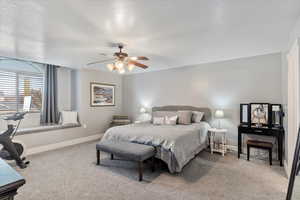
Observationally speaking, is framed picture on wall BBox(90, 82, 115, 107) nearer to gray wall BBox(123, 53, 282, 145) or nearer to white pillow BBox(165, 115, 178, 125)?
gray wall BBox(123, 53, 282, 145)

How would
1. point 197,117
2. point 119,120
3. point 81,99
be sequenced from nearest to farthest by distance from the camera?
point 197,117 < point 81,99 < point 119,120

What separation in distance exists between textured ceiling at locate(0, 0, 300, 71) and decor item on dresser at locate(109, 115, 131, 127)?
2.76 meters

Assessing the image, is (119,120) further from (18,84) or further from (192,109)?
(18,84)

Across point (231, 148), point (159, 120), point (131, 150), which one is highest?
point (159, 120)

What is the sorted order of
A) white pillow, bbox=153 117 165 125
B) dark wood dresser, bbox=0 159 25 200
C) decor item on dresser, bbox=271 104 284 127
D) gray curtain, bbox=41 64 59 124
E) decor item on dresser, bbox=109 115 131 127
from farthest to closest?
decor item on dresser, bbox=109 115 131 127, gray curtain, bbox=41 64 59 124, white pillow, bbox=153 117 165 125, decor item on dresser, bbox=271 104 284 127, dark wood dresser, bbox=0 159 25 200

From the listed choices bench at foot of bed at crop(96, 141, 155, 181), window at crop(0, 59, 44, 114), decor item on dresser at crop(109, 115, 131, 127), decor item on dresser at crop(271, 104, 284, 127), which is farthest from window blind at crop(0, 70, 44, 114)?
decor item on dresser at crop(271, 104, 284, 127)

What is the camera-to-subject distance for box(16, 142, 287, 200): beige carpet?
7.46 feet

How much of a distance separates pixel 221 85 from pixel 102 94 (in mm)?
3872

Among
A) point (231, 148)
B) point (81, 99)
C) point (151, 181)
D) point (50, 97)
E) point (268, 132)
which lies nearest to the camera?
point (151, 181)

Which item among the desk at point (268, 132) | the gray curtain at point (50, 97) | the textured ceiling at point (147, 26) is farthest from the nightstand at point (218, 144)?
the gray curtain at point (50, 97)

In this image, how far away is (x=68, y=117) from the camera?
16.1 ft

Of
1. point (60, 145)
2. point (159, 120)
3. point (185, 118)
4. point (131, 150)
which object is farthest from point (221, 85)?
point (60, 145)

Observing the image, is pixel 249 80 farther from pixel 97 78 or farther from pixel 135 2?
pixel 97 78

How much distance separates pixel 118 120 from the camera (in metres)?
5.75
